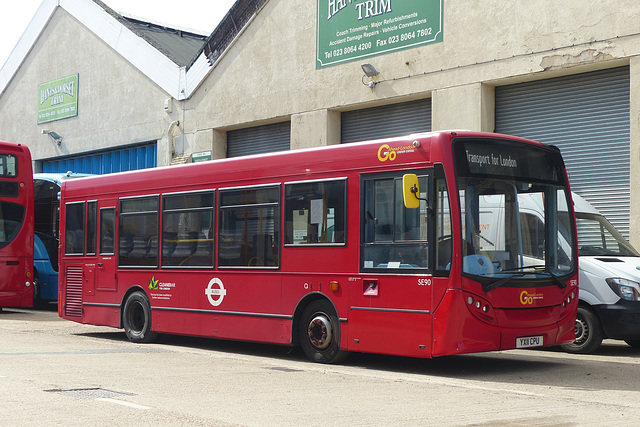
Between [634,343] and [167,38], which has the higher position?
[167,38]

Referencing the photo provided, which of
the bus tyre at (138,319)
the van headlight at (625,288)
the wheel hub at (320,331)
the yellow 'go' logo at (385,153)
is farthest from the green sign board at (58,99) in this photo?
the van headlight at (625,288)

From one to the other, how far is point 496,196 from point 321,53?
1253 centimetres

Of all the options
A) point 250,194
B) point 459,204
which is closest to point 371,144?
point 459,204

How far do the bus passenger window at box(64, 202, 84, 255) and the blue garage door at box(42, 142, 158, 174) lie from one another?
11966 millimetres

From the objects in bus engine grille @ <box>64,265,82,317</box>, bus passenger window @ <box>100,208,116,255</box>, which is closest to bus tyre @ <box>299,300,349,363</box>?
bus passenger window @ <box>100,208,116,255</box>

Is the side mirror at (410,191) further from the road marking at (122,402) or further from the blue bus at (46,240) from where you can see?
the blue bus at (46,240)

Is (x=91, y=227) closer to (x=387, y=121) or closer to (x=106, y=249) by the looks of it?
(x=106, y=249)

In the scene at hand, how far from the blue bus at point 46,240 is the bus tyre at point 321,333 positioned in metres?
12.2

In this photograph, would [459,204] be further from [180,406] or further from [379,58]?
[379,58]

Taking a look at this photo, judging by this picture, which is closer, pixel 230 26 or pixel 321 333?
pixel 321 333

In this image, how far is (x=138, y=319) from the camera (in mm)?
14469

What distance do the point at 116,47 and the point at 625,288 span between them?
2121 cm

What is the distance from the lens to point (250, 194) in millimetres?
12297

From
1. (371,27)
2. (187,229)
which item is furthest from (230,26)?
(187,229)
